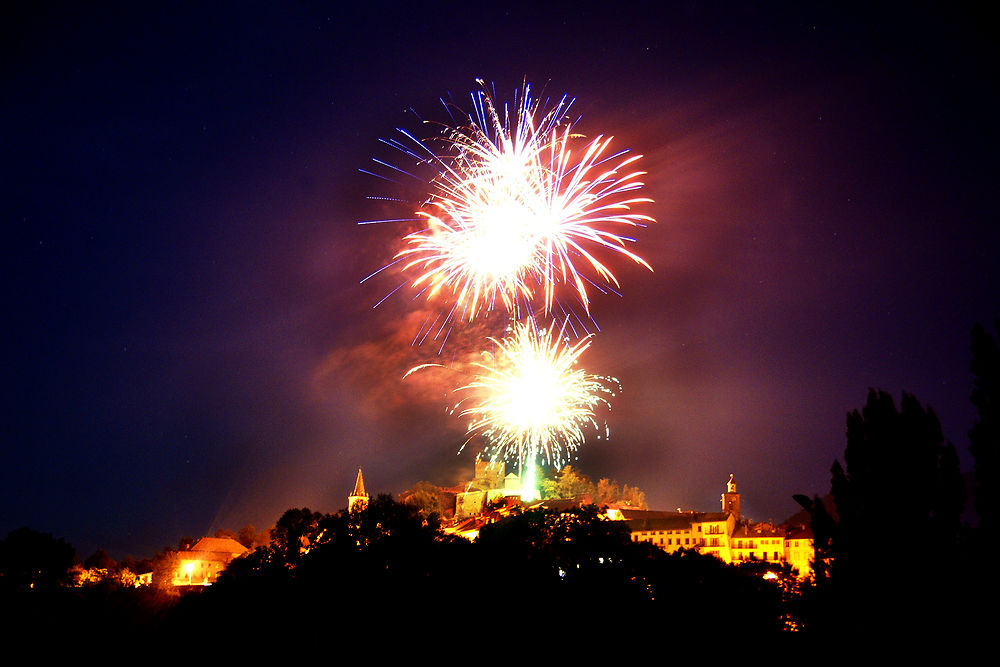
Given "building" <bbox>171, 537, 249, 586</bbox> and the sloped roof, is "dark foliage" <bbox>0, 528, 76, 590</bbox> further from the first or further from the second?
the sloped roof

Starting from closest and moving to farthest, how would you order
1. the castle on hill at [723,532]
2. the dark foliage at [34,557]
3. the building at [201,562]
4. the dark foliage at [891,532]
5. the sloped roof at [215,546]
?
the dark foliage at [891,532], the dark foliage at [34,557], the castle on hill at [723,532], the building at [201,562], the sloped roof at [215,546]

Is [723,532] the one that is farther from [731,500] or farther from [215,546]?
[215,546]

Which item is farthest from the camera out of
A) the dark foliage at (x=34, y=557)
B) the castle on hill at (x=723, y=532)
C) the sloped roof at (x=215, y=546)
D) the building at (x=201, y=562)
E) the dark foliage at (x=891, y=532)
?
the sloped roof at (x=215, y=546)

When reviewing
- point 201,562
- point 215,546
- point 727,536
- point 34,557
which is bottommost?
point 201,562

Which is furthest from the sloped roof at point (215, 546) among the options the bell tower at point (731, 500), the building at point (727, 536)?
the bell tower at point (731, 500)

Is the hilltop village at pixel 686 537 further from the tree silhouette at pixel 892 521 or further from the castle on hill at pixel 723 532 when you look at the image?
the tree silhouette at pixel 892 521

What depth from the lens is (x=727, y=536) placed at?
8050 cm

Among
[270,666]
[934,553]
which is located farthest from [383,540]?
[934,553]

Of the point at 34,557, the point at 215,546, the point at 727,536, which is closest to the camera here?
the point at 34,557

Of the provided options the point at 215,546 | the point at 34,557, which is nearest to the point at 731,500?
the point at 215,546

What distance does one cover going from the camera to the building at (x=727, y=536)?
246ft

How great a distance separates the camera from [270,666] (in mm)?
12141

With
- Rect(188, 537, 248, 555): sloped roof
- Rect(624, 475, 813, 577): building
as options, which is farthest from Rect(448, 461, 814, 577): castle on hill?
Rect(188, 537, 248, 555): sloped roof

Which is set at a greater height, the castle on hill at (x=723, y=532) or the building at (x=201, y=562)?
the castle on hill at (x=723, y=532)
